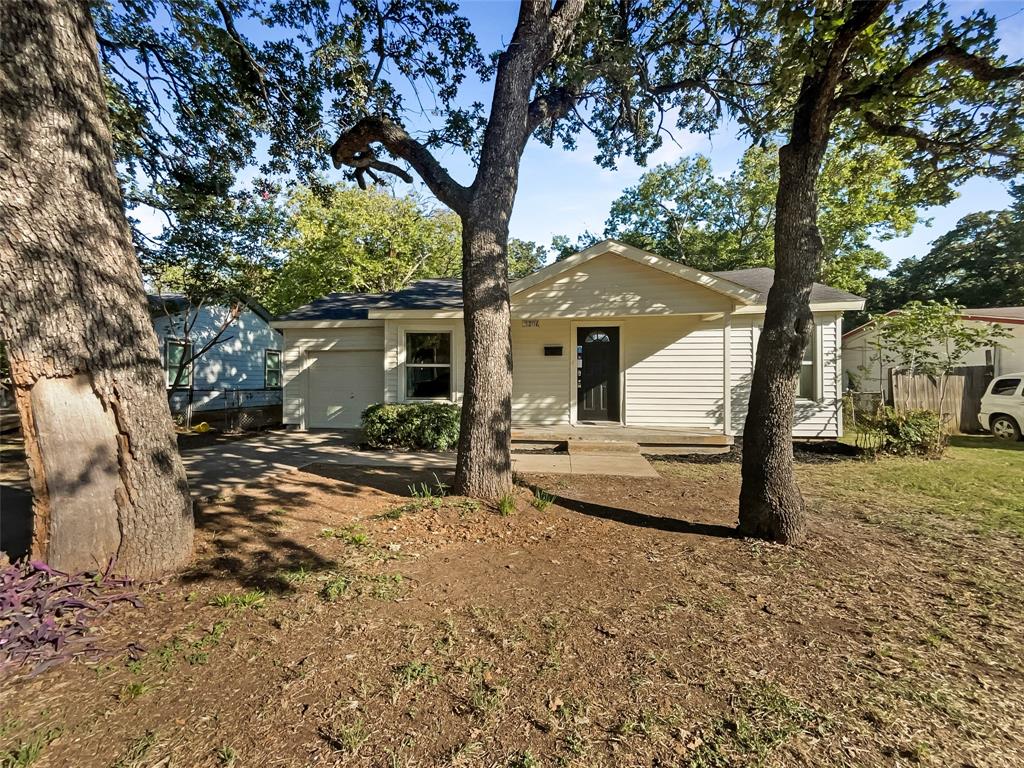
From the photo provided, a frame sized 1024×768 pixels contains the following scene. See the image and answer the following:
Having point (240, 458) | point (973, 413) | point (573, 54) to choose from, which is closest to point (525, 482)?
point (240, 458)

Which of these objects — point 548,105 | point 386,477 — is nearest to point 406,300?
point 386,477

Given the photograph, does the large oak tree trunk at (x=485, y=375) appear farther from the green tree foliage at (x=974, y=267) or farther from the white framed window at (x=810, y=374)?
the green tree foliage at (x=974, y=267)

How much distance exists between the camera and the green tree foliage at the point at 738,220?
18.2 m

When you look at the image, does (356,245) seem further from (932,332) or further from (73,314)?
(932,332)

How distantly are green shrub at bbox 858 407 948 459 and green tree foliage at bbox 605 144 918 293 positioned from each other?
10.4 m

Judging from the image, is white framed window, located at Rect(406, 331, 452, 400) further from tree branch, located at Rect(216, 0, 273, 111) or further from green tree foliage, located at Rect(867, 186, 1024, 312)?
green tree foliage, located at Rect(867, 186, 1024, 312)

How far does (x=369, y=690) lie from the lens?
92.4 inches

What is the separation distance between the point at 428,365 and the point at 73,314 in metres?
8.45

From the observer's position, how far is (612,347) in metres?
11.0

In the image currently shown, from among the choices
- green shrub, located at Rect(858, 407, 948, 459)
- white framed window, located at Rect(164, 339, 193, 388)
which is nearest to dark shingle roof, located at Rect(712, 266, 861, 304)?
green shrub, located at Rect(858, 407, 948, 459)


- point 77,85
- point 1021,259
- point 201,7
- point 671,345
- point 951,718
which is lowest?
point 951,718

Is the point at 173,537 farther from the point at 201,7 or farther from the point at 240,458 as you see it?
the point at 201,7

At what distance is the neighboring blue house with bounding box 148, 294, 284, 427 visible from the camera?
45.1 feet

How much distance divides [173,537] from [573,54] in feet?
27.2
